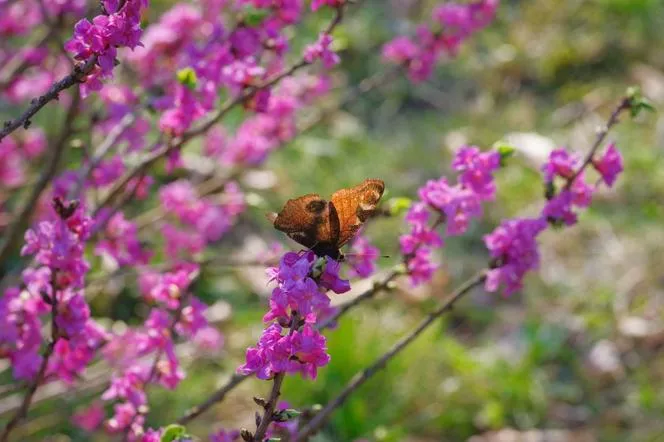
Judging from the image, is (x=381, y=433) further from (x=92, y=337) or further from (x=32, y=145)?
(x=32, y=145)

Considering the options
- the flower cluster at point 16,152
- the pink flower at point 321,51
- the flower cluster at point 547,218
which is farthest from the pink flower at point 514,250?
the flower cluster at point 16,152

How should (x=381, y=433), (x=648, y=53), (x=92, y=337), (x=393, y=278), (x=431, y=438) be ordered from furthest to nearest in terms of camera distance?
(x=648, y=53), (x=431, y=438), (x=381, y=433), (x=393, y=278), (x=92, y=337)

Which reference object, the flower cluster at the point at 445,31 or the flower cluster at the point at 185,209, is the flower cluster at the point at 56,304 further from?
the flower cluster at the point at 445,31

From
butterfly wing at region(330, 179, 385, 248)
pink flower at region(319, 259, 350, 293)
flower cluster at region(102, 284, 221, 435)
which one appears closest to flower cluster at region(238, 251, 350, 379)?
pink flower at region(319, 259, 350, 293)

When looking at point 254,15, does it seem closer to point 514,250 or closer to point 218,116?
point 218,116

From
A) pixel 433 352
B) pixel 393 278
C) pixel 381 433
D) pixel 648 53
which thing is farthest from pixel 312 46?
pixel 648 53

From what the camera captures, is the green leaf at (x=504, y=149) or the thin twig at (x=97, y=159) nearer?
the green leaf at (x=504, y=149)

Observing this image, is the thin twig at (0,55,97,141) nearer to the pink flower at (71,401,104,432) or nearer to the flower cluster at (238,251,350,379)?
the flower cluster at (238,251,350,379)
